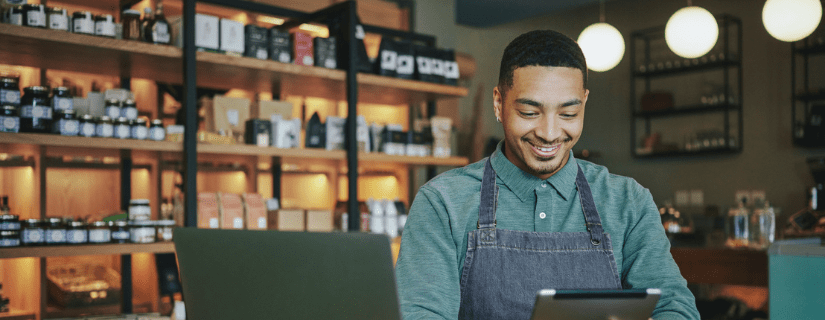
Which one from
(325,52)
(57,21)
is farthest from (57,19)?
(325,52)

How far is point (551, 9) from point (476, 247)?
5040 millimetres

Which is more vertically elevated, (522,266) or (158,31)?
(158,31)

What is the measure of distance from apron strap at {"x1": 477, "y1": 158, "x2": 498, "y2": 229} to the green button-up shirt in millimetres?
13

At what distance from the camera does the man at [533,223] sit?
3.51 ft

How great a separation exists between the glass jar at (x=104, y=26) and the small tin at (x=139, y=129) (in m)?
0.32

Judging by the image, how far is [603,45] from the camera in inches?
148

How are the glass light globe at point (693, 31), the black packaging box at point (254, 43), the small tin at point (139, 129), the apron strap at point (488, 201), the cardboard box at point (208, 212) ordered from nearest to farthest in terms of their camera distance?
the apron strap at point (488, 201) → the small tin at point (139, 129) → the cardboard box at point (208, 212) → the black packaging box at point (254, 43) → the glass light globe at point (693, 31)

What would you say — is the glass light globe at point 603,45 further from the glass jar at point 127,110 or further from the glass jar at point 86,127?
the glass jar at point 86,127

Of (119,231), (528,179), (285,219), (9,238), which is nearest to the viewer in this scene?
(528,179)

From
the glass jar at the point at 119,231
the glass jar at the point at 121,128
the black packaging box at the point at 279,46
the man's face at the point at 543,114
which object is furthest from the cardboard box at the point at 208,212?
the man's face at the point at 543,114

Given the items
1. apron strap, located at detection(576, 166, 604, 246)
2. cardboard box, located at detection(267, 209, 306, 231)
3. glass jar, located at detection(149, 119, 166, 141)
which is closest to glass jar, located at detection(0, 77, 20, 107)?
glass jar, located at detection(149, 119, 166, 141)

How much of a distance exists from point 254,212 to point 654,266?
2019mm

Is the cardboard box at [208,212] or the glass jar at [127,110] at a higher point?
the glass jar at [127,110]

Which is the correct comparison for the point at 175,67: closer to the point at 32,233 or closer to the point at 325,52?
the point at 325,52
